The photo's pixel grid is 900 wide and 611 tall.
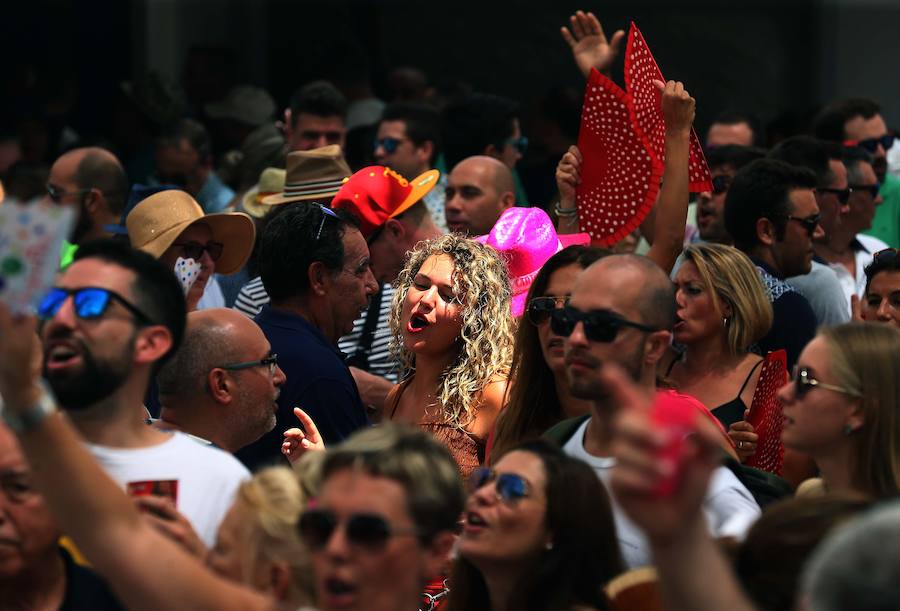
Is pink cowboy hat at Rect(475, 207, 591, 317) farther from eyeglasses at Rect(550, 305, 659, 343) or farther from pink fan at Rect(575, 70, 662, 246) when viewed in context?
eyeglasses at Rect(550, 305, 659, 343)

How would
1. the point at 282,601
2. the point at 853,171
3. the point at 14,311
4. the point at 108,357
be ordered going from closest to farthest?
the point at 14,311, the point at 282,601, the point at 108,357, the point at 853,171

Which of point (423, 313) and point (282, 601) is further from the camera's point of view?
point (423, 313)

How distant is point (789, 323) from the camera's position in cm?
576

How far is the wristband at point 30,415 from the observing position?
9.36 feet

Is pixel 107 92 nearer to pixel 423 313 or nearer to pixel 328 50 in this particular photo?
pixel 328 50

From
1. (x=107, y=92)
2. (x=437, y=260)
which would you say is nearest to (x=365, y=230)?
(x=437, y=260)

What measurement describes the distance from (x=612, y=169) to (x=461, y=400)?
125 centimetres

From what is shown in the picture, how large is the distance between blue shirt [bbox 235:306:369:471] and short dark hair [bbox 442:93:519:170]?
325 cm

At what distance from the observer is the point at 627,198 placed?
5680 millimetres

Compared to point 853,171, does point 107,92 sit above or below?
below

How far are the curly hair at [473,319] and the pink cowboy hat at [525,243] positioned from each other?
0.45m

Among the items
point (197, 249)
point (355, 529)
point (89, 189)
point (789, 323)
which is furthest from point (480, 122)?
point (355, 529)

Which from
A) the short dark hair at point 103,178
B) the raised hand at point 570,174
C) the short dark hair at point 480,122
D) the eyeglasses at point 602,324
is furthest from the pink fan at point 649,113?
the short dark hair at point 103,178

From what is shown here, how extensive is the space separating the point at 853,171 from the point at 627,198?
1990mm
